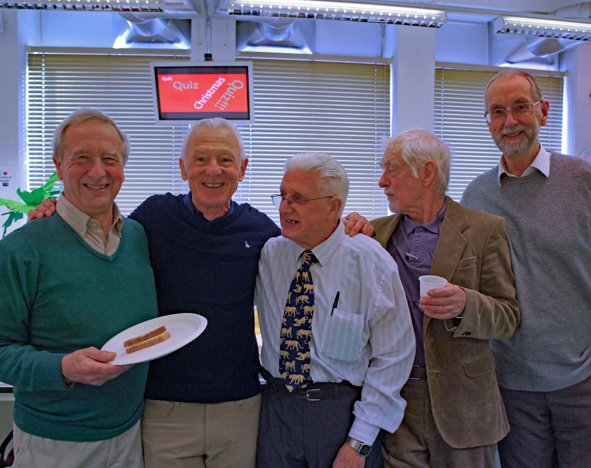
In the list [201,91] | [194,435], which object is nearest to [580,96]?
[201,91]

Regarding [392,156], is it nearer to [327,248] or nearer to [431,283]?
[327,248]

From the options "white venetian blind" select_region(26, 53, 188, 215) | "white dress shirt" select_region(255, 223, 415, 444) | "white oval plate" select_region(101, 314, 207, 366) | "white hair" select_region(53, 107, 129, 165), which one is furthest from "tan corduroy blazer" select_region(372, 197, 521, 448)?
"white venetian blind" select_region(26, 53, 188, 215)

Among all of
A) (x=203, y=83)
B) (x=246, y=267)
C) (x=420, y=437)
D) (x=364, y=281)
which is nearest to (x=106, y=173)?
(x=246, y=267)

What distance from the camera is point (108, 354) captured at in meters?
1.20

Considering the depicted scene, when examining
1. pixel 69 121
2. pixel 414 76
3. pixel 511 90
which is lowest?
pixel 69 121

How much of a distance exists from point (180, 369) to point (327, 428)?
0.59 meters

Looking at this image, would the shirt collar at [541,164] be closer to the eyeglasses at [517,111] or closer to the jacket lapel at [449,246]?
the eyeglasses at [517,111]

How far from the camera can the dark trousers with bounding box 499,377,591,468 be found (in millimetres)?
1792

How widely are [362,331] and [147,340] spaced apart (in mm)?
757

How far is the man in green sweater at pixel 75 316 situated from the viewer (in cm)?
126

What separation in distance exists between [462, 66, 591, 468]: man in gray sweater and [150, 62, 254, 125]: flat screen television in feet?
8.61

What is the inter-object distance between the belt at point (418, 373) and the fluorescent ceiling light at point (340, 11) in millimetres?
3189

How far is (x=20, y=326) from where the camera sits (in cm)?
131

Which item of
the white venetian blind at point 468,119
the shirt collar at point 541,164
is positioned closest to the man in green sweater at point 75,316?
the shirt collar at point 541,164
